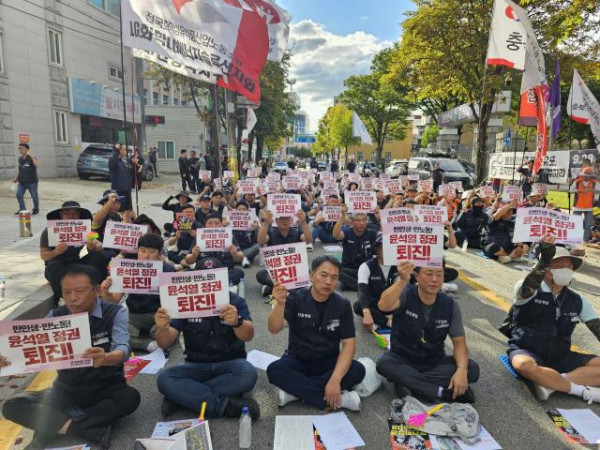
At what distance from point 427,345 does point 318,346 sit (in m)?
0.97

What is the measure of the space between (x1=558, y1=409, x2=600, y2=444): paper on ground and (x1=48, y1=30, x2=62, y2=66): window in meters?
23.9

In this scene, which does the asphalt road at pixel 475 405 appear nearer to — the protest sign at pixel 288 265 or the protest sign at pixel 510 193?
the protest sign at pixel 288 265

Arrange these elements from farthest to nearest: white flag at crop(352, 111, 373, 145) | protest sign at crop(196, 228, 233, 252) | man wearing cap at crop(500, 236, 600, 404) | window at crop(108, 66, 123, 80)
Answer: window at crop(108, 66, 123, 80) < white flag at crop(352, 111, 373, 145) < protest sign at crop(196, 228, 233, 252) < man wearing cap at crop(500, 236, 600, 404)

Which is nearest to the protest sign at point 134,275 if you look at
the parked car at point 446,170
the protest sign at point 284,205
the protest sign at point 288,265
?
the protest sign at point 288,265

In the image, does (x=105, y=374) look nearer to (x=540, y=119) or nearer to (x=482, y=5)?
(x=540, y=119)

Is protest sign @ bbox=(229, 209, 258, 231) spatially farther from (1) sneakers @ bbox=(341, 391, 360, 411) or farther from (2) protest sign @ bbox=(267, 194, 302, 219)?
(1) sneakers @ bbox=(341, 391, 360, 411)

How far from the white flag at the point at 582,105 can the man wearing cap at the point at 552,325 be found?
9043mm

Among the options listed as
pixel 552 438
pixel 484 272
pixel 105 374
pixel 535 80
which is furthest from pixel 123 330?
pixel 535 80

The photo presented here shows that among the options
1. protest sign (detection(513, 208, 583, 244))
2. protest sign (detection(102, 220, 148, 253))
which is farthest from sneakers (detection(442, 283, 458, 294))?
protest sign (detection(102, 220, 148, 253))

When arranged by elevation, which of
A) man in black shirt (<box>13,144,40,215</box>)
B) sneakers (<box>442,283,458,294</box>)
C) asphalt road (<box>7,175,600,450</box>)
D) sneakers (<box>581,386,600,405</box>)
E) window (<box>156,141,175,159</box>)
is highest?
window (<box>156,141,175,159</box>)

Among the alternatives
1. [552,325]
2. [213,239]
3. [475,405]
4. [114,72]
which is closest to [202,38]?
[213,239]

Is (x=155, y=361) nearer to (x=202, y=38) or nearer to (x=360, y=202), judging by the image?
(x=360, y=202)

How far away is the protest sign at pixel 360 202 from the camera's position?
789 cm

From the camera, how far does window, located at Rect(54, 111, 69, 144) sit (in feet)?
67.5
